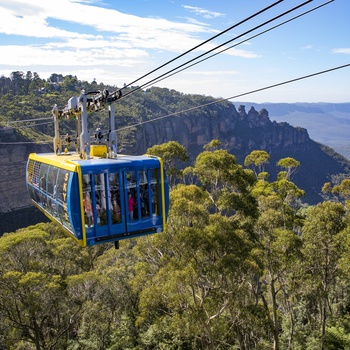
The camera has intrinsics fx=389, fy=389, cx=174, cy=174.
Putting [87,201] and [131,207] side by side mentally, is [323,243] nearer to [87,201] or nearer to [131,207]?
[131,207]

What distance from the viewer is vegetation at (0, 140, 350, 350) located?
38.2 feet

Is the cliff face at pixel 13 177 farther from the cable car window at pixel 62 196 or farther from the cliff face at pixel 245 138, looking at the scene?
the cable car window at pixel 62 196

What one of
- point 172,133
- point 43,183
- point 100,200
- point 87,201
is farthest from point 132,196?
point 172,133

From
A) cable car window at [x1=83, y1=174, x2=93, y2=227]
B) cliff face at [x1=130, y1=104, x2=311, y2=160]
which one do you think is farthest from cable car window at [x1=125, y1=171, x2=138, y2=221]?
cliff face at [x1=130, y1=104, x2=311, y2=160]

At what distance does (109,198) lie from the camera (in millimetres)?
7785

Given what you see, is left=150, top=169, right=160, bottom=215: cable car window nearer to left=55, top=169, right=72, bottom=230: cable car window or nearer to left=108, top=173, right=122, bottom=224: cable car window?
left=108, top=173, right=122, bottom=224: cable car window

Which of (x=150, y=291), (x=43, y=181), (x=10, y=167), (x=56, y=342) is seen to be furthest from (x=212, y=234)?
(x=10, y=167)

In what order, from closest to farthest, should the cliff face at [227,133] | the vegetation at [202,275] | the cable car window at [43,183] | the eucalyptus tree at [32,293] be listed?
the cable car window at [43,183], the vegetation at [202,275], the eucalyptus tree at [32,293], the cliff face at [227,133]

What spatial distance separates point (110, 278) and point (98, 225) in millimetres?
10708

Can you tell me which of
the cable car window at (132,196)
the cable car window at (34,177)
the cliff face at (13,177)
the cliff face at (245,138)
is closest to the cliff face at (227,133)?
the cliff face at (245,138)

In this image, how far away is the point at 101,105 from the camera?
9.05 metres

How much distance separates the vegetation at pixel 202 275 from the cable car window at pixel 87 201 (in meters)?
3.98

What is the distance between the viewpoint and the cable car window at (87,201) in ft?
24.5

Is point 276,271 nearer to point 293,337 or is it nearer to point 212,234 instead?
point 212,234
